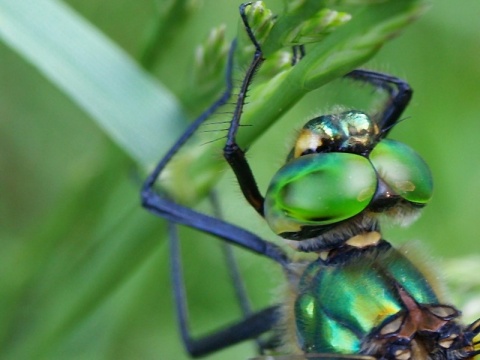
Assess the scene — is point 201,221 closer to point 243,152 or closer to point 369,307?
point 243,152

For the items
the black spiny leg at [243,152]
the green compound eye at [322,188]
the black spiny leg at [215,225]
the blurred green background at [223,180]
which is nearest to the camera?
→ the black spiny leg at [243,152]

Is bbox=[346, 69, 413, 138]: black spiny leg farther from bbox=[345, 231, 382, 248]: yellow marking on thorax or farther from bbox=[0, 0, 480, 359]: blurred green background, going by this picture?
bbox=[0, 0, 480, 359]: blurred green background

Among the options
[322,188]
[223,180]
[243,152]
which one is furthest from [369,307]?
[223,180]

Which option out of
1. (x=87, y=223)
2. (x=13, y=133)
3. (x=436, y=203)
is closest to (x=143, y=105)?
(x=87, y=223)

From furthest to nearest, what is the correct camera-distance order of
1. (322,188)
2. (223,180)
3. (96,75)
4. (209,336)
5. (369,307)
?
(223,180) < (209,336) < (96,75) < (369,307) < (322,188)

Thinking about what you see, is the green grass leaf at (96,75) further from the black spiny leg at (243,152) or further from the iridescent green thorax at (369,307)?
the iridescent green thorax at (369,307)


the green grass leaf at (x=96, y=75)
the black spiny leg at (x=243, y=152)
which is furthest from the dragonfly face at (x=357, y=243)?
the green grass leaf at (x=96, y=75)

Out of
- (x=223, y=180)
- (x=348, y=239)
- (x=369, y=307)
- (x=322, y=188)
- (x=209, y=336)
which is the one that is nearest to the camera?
(x=322, y=188)

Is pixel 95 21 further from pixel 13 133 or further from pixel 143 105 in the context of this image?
pixel 143 105
